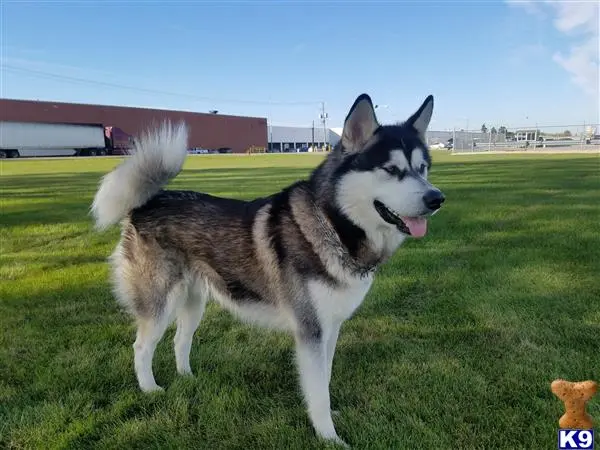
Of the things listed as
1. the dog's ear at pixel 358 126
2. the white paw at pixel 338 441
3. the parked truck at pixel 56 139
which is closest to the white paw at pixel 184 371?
the white paw at pixel 338 441

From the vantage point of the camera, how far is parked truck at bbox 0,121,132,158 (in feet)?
180

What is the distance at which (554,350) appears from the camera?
3.69 metres

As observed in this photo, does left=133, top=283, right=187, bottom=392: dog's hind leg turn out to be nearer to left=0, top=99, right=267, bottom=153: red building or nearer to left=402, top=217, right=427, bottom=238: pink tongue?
left=402, top=217, right=427, bottom=238: pink tongue

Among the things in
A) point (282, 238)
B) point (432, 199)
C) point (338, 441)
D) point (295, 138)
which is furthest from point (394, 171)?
point (295, 138)

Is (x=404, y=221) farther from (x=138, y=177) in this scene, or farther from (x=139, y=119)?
(x=139, y=119)

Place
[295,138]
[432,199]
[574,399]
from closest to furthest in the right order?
1. [574,399]
2. [432,199]
3. [295,138]

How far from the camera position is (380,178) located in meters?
2.71

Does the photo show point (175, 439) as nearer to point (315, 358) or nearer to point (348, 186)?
point (315, 358)

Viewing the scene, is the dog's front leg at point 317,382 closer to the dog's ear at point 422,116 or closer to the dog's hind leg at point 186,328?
the dog's hind leg at point 186,328

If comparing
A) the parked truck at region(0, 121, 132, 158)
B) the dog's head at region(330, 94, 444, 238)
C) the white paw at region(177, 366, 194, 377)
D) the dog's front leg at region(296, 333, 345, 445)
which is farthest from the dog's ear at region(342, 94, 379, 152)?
the parked truck at region(0, 121, 132, 158)

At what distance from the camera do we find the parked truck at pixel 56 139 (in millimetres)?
55000

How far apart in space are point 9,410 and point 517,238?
7.21m

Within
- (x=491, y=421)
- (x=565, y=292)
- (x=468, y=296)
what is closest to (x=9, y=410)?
(x=491, y=421)

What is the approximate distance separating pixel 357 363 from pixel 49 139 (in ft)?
215
